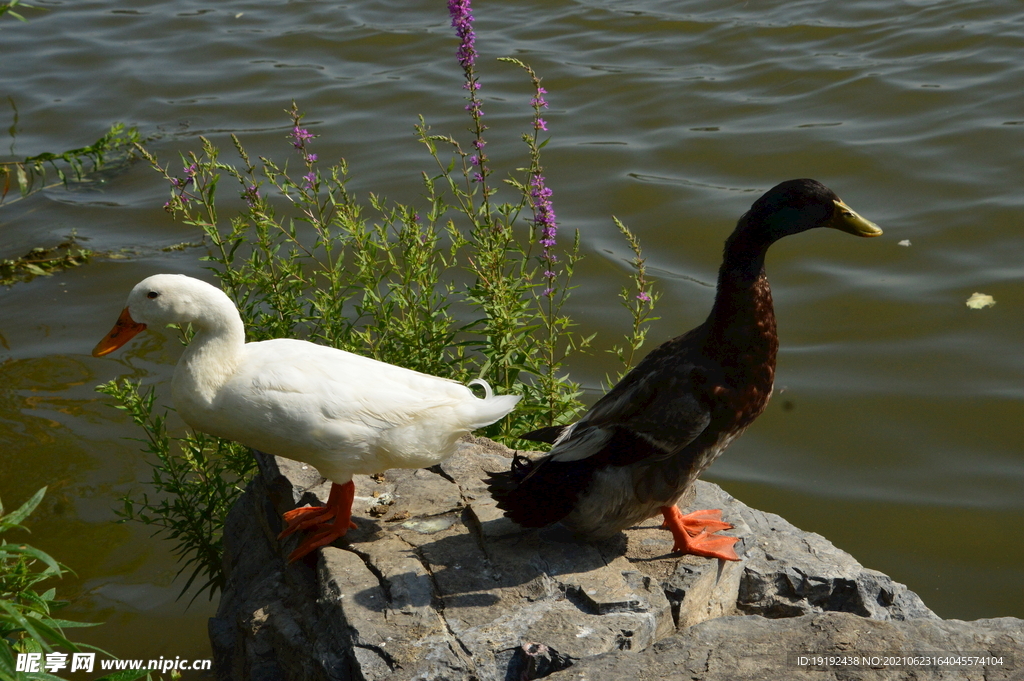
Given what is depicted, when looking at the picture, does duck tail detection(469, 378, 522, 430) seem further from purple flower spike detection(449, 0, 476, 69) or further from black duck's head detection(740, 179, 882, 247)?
purple flower spike detection(449, 0, 476, 69)

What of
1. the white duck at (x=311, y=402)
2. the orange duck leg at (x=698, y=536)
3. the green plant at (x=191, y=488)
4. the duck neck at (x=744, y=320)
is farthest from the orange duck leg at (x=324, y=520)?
the duck neck at (x=744, y=320)

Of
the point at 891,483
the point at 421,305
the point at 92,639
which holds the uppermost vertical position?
the point at 421,305

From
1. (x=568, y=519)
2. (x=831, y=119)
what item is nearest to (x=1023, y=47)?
(x=831, y=119)

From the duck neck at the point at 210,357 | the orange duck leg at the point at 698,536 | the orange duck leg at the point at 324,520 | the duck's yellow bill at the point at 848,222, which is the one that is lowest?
A: the orange duck leg at the point at 324,520

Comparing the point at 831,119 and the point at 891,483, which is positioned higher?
the point at 831,119

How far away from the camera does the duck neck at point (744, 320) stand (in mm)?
3408

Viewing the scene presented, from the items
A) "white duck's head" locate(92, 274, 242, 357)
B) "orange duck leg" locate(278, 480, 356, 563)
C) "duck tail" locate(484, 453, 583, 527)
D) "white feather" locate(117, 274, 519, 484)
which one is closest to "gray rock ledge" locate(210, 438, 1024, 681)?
"orange duck leg" locate(278, 480, 356, 563)

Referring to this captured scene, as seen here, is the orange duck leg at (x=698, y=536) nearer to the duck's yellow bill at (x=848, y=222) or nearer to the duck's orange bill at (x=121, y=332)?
the duck's yellow bill at (x=848, y=222)

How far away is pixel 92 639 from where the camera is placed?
4812 millimetres

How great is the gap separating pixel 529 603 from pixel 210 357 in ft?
5.22

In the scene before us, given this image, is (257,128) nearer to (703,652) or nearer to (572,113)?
(572,113)

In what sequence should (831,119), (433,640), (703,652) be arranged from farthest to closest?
1. (831,119)
2. (433,640)
3. (703,652)

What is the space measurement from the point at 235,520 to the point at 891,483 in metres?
3.76

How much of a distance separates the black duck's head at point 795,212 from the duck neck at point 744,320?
50mm
